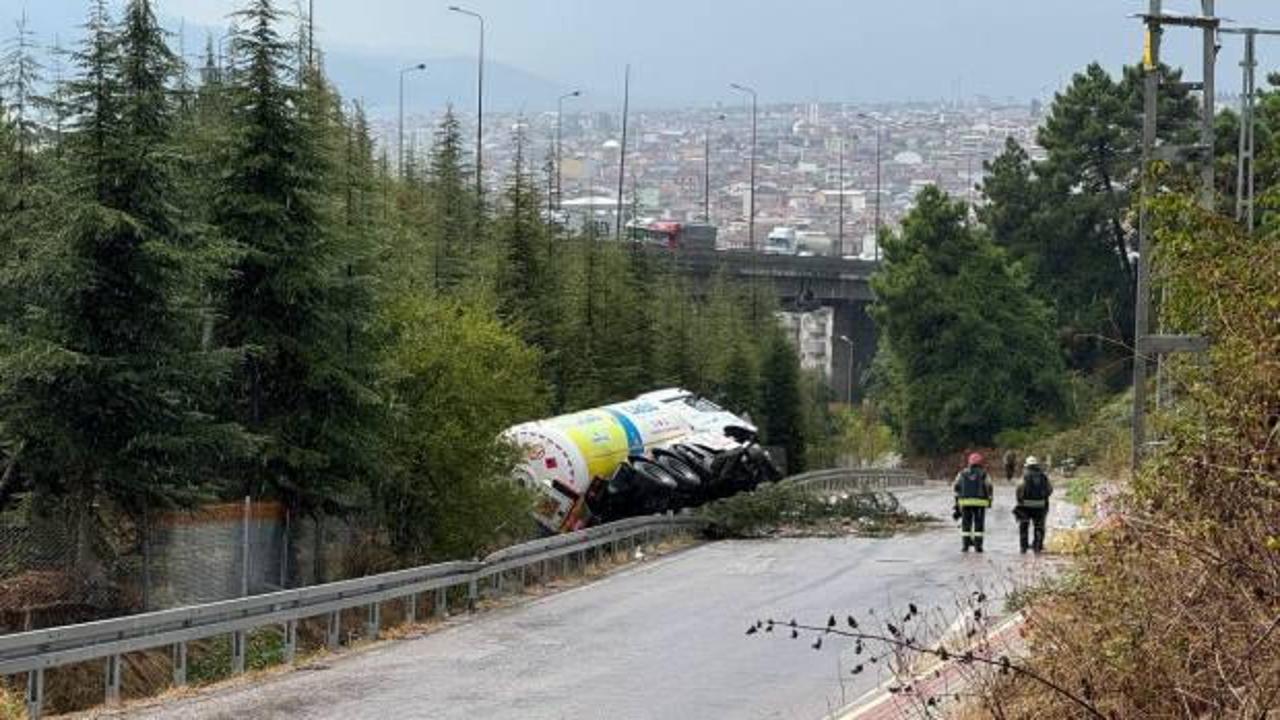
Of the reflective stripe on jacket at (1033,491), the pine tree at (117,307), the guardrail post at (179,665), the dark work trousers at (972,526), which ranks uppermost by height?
the pine tree at (117,307)

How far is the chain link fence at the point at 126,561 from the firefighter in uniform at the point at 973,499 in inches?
441

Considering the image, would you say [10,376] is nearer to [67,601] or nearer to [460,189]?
[67,601]

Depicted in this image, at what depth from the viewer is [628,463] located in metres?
36.7

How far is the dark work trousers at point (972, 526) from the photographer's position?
3075 centimetres

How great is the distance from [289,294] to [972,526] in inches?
465

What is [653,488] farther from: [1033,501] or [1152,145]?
[1152,145]

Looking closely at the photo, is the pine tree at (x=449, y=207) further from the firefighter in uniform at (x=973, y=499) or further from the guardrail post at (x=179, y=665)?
the guardrail post at (x=179, y=665)

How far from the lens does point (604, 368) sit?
54406mm

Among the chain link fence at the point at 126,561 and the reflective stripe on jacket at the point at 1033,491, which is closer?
the chain link fence at the point at 126,561

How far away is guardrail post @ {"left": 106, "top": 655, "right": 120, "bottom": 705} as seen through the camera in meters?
16.1

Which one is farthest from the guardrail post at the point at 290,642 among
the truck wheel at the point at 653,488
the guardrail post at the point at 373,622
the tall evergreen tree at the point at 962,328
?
the tall evergreen tree at the point at 962,328

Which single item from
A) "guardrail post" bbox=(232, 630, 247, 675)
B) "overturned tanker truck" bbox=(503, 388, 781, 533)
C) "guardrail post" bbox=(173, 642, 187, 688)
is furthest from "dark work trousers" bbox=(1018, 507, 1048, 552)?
"guardrail post" bbox=(173, 642, 187, 688)

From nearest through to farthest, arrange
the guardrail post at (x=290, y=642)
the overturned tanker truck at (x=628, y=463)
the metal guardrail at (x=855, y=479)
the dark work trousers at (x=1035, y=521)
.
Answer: the guardrail post at (x=290, y=642), the dark work trousers at (x=1035, y=521), the overturned tanker truck at (x=628, y=463), the metal guardrail at (x=855, y=479)

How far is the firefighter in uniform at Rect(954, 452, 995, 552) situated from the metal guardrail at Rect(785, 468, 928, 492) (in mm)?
15245
